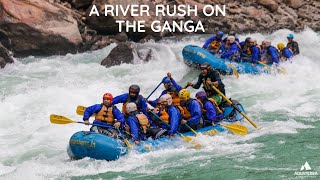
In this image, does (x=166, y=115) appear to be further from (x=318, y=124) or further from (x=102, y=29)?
(x=102, y=29)

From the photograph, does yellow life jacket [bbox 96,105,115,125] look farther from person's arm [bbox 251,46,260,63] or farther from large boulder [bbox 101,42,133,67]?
large boulder [bbox 101,42,133,67]

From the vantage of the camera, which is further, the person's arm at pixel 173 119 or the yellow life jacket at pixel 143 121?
the person's arm at pixel 173 119

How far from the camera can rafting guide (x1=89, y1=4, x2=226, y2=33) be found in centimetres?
2025

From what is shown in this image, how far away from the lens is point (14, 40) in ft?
61.2

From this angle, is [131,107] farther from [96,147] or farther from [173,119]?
[96,147]

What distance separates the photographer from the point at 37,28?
727 inches

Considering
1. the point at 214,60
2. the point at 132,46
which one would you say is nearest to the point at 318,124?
the point at 214,60

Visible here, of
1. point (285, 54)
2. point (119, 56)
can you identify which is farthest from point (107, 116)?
point (285, 54)

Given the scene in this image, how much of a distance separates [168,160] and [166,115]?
1045mm

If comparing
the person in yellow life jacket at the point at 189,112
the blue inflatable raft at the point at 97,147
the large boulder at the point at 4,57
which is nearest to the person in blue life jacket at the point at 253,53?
the person in yellow life jacket at the point at 189,112

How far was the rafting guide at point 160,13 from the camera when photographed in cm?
2025

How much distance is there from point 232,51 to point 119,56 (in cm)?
349

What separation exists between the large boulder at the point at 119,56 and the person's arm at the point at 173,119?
7562 mm

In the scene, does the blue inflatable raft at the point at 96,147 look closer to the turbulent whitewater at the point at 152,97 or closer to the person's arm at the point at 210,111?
the turbulent whitewater at the point at 152,97
